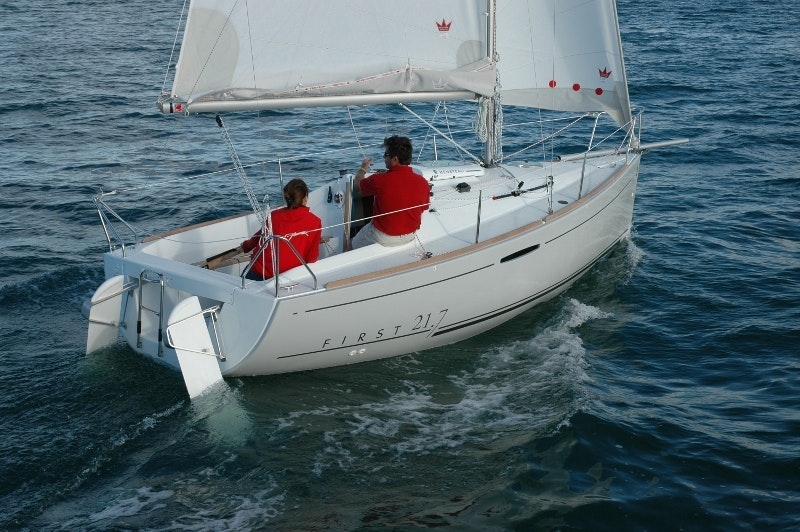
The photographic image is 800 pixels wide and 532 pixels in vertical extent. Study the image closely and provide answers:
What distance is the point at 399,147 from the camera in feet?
30.1

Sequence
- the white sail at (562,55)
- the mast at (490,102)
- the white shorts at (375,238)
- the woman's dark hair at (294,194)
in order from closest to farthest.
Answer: the woman's dark hair at (294,194) → the white shorts at (375,238) → the mast at (490,102) → the white sail at (562,55)

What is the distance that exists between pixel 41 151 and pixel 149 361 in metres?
9.49

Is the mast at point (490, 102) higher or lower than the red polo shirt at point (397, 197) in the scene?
higher

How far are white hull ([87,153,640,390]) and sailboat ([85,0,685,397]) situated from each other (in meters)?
0.02

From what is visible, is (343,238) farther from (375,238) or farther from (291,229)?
(291,229)

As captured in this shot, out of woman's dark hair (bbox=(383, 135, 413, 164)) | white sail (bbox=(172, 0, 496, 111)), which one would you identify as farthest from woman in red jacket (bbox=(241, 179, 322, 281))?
A: woman's dark hair (bbox=(383, 135, 413, 164))

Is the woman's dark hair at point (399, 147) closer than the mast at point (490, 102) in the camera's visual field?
Yes

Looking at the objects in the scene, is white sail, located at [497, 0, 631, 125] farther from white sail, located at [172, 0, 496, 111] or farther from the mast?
white sail, located at [172, 0, 496, 111]

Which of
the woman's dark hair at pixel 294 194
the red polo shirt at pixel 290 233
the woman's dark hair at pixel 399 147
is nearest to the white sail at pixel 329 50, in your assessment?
the woman's dark hair at pixel 399 147

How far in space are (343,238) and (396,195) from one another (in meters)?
0.96

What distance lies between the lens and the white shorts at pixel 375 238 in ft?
30.7

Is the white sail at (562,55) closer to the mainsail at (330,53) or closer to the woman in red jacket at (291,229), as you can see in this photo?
the mainsail at (330,53)

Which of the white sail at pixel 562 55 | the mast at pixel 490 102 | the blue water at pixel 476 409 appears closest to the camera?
the blue water at pixel 476 409

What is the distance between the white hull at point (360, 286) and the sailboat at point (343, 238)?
0.02 metres
